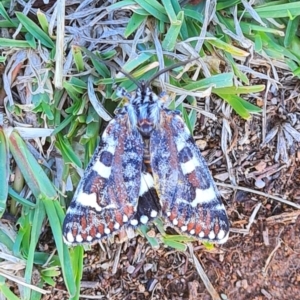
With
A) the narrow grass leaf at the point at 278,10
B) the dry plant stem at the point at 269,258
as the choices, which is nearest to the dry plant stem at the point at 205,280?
the dry plant stem at the point at 269,258

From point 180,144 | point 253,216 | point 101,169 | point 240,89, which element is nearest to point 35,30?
point 101,169

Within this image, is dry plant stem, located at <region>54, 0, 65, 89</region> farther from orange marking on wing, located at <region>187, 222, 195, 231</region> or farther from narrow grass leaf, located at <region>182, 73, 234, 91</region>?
orange marking on wing, located at <region>187, 222, 195, 231</region>

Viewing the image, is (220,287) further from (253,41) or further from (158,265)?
(253,41)

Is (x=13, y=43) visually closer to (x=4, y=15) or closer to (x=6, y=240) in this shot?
(x=4, y=15)

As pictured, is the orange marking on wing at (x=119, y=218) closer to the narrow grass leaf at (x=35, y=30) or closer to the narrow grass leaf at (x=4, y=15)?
the narrow grass leaf at (x=35, y=30)

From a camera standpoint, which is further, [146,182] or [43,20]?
[146,182]

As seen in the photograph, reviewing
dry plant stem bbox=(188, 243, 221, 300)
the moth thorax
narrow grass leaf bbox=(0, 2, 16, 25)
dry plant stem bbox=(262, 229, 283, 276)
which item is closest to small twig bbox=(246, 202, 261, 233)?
dry plant stem bbox=(262, 229, 283, 276)

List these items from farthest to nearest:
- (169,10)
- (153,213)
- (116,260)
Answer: (116,260), (153,213), (169,10)
